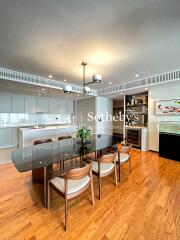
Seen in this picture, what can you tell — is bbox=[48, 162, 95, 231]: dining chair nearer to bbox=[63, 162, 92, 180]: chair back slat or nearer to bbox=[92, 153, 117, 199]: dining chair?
bbox=[63, 162, 92, 180]: chair back slat

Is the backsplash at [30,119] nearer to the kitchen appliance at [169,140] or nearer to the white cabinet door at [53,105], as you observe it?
the white cabinet door at [53,105]

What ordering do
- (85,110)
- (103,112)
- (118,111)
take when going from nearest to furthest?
1. (103,112)
2. (85,110)
3. (118,111)

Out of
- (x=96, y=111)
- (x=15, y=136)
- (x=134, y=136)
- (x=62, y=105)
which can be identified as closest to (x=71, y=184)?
(x=134, y=136)

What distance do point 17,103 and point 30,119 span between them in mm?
973

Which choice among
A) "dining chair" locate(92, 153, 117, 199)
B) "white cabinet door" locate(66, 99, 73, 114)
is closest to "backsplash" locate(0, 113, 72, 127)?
"white cabinet door" locate(66, 99, 73, 114)

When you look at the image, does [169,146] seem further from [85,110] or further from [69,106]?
[69,106]

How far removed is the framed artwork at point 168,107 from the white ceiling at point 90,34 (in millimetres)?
1220

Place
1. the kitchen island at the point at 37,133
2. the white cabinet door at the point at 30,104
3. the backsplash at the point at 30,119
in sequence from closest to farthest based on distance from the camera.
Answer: the kitchen island at the point at 37,133, the backsplash at the point at 30,119, the white cabinet door at the point at 30,104

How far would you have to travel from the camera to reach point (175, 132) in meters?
3.73

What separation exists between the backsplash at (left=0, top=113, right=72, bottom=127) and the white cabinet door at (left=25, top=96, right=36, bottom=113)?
1.33 ft

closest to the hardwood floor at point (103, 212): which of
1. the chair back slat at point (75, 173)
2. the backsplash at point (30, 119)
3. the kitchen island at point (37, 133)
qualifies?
the chair back slat at point (75, 173)

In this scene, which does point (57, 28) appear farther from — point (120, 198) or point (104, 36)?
point (120, 198)

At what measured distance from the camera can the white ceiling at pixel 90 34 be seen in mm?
1417

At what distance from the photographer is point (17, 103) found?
514cm
